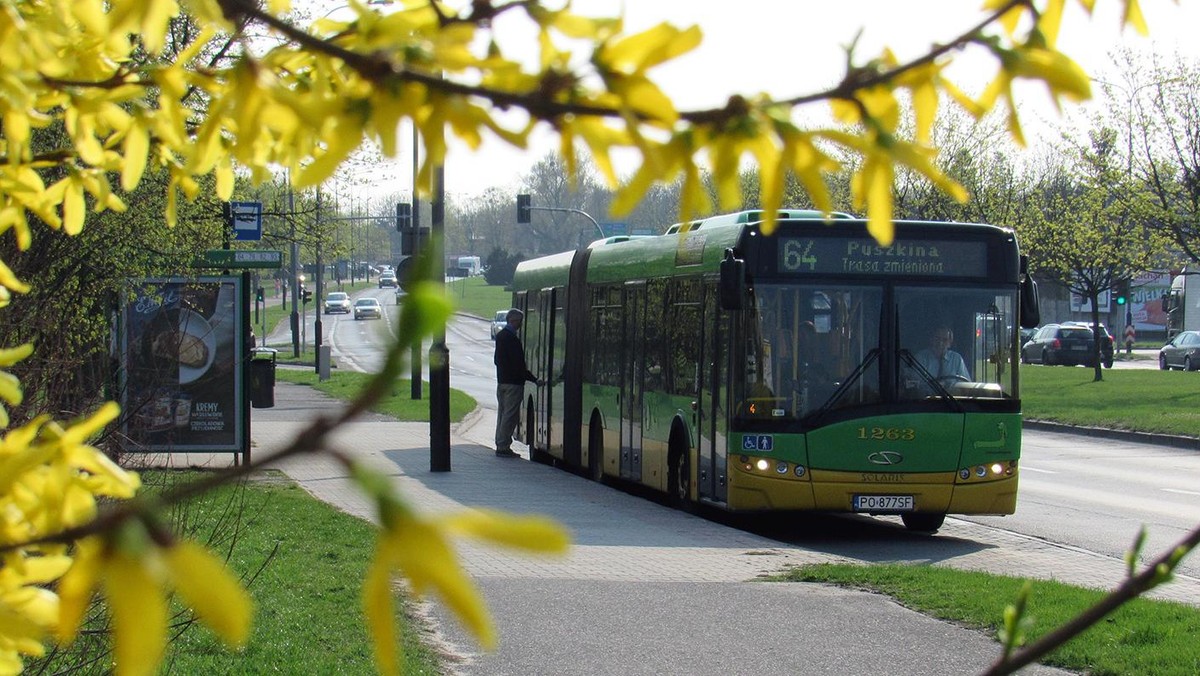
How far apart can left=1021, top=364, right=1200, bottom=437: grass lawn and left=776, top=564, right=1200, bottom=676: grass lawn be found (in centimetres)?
1684

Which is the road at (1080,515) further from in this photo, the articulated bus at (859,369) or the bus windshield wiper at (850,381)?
the bus windshield wiper at (850,381)

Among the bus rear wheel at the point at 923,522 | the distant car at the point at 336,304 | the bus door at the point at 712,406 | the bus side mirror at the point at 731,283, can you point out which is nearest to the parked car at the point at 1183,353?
the bus rear wheel at the point at 923,522

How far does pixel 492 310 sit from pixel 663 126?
95689 millimetres

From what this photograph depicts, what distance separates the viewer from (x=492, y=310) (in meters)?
97.0

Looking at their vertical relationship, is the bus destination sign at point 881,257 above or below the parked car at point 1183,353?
above

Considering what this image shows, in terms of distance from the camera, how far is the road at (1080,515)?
1280cm

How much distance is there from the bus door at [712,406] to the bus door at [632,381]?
1890mm

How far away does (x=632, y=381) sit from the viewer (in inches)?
626

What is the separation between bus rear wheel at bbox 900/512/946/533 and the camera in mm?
13898

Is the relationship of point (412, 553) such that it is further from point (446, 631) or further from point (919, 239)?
point (919, 239)

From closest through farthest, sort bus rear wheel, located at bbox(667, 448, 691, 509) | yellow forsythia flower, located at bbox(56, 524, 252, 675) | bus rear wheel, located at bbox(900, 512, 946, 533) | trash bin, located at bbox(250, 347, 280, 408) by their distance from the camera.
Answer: yellow forsythia flower, located at bbox(56, 524, 252, 675)
bus rear wheel, located at bbox(900, 512, 946, 533)
bus rear wheel, located at bbox(667, 448, 691, 509)
trash bin, located at bbox(250, 347, 280, 408)

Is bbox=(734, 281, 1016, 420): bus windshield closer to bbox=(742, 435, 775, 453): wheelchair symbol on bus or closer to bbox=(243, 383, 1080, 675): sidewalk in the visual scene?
bbox=(742, 435, 775, 453): wheelchair symbol on bus

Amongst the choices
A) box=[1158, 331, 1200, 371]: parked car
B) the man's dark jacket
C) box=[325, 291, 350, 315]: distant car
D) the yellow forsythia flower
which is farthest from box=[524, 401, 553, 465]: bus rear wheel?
box=[325, 291, 350, 315]: distant car

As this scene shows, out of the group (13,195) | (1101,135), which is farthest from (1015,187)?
(13,195)
